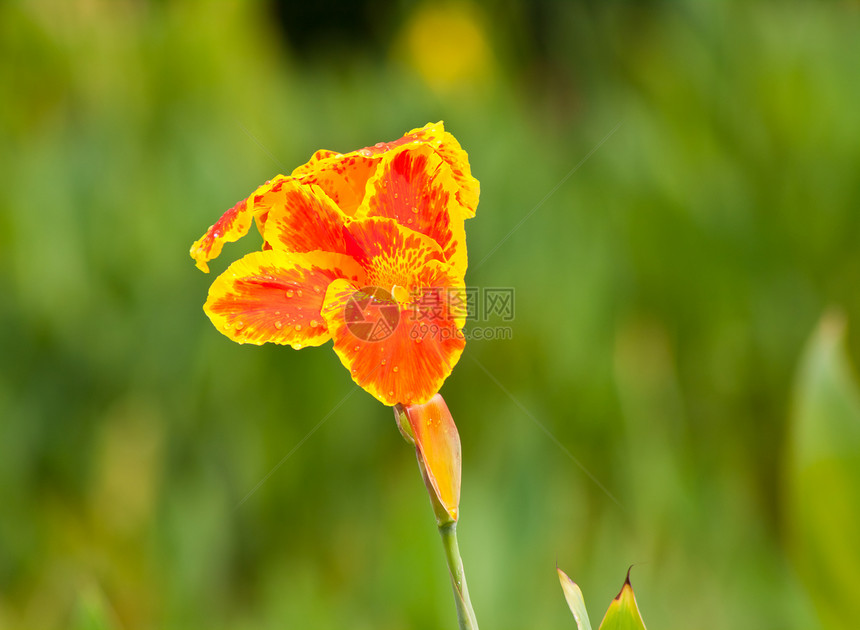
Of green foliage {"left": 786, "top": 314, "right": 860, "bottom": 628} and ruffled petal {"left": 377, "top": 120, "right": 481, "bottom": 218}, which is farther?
green foliage {"left": 786, "top": 314, "right": 860, "bottom": 628}

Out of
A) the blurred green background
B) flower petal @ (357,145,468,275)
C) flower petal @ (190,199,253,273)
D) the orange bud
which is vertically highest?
flower petal @ (357,145,468,275)

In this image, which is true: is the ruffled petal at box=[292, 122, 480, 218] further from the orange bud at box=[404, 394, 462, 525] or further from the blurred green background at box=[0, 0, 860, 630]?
the blurred green background at box=[0, 0, 860, 630]

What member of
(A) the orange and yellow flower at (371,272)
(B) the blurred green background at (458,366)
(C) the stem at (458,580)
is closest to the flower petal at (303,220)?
(A) the orange and yellow flower at (371,272)

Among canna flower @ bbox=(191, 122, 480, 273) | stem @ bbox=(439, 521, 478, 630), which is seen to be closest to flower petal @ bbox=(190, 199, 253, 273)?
canna flower @ bbox=(191, 122, 480, 273)

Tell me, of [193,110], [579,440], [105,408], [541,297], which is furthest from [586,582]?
[193,110]

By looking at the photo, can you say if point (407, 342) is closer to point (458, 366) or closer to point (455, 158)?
point (455, 158)

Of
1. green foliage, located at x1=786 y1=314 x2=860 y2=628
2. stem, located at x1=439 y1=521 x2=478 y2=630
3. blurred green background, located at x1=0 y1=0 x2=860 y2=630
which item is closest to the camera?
stem, located at x1=439 y1=521 x2=478 y2=630

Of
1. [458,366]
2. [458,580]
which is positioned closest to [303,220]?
[458,580]

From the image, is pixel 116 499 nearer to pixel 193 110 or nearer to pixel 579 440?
pixel 579 440
